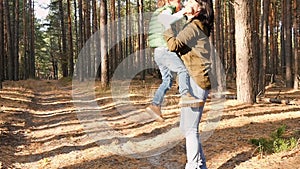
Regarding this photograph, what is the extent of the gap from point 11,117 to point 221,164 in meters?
7.03

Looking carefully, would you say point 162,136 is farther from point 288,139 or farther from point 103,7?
point 103,7

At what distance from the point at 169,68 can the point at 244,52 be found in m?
4.31

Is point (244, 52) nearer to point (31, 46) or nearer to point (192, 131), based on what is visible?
point (192, 131)

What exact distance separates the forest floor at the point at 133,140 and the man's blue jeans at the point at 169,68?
96cm

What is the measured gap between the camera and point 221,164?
184 inches

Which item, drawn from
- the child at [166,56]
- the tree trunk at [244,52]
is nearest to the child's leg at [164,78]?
the child at [166,56]

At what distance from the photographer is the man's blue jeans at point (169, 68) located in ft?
13.2

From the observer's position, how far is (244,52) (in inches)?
351

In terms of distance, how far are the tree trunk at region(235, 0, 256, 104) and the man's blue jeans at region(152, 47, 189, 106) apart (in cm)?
368

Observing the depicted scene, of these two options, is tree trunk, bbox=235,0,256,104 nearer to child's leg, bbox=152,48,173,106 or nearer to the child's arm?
child's leg, bbox=152,48,173,106

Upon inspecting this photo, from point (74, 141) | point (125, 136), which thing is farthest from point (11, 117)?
point (125, 136)

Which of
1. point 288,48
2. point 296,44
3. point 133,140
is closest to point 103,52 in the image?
point 288,48

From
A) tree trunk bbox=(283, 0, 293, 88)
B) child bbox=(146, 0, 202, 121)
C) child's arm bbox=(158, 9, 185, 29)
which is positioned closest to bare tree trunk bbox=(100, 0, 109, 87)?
tree trunk bbox=(283, 0, 293, 88)

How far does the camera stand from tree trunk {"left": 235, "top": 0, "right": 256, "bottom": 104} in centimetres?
891
